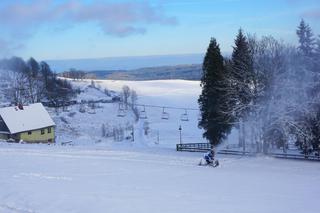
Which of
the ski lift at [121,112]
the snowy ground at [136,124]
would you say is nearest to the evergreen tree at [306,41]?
the snowy ground at [136,124]

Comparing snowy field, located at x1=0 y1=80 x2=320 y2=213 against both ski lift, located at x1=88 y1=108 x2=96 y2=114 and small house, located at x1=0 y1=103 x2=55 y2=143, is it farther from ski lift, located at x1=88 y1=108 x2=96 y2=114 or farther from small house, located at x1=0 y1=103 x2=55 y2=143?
ski lift, located at x1=88 y1=108 x2=96 y2=114

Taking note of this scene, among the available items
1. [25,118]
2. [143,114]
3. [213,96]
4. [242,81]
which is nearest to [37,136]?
[25,118]

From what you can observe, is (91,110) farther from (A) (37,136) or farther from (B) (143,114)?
(A) (37,136)

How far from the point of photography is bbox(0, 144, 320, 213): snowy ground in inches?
691

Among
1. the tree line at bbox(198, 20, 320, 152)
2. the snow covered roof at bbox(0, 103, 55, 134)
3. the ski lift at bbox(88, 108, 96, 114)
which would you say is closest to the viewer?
the tree line at bbox(198, 20, 320, 152)

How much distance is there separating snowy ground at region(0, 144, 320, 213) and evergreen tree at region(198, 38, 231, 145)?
26.4 feet

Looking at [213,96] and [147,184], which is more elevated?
[213,96]

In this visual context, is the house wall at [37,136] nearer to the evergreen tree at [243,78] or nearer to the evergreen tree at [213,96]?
the evergreen tree at [213,96]

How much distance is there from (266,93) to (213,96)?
6467mm

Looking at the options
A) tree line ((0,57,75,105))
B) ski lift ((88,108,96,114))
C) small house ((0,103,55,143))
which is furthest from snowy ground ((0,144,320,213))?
tree line ((0,57,75,105))

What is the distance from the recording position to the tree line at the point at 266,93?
38.5 meters

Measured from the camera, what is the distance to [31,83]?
476 ft

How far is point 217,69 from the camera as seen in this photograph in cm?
4538

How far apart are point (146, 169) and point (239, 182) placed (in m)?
7.17
